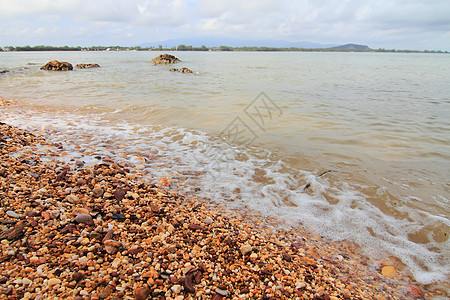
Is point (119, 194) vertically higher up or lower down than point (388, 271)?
higher up

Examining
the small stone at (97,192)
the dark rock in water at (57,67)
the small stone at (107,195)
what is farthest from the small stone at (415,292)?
the dark rock in water at (57,67)

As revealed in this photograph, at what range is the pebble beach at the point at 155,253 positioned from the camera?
187 centimetres

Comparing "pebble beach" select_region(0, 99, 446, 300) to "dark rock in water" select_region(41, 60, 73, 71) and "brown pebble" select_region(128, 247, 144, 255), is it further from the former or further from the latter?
"dark rock in water" select_region(41, 60, 73, 71)

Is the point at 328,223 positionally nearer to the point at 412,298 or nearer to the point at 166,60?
the point at 412,298

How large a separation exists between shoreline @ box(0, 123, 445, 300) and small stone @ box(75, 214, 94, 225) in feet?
0.04

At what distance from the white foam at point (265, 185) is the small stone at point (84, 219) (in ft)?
5.35

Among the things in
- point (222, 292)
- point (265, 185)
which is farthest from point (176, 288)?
point (265, 185)

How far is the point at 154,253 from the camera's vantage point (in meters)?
2.22

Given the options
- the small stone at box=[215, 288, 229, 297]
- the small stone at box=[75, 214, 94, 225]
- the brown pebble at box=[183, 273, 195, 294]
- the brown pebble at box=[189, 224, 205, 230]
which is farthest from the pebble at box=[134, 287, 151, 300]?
the small stone at box=[75, 214, 94, 225]

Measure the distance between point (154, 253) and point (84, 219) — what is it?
3.03 feet

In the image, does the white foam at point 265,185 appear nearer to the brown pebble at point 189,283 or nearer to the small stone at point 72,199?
the small stone at point 72,199

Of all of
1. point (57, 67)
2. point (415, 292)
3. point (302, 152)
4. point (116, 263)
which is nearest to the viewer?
point (116, 263)

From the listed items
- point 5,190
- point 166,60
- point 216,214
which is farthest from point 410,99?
point 166,60

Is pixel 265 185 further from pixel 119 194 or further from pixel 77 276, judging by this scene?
pixel 77 276
